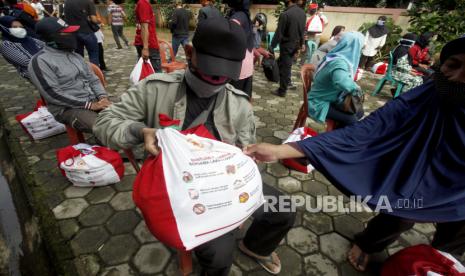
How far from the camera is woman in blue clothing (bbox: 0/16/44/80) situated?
337cm

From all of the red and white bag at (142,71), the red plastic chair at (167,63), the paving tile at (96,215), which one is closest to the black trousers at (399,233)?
the paving tile at (96,215)

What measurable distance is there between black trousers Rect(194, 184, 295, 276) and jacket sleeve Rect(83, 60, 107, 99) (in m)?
2.54

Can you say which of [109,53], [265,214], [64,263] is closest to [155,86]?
[265,214]

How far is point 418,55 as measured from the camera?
633 centimetres

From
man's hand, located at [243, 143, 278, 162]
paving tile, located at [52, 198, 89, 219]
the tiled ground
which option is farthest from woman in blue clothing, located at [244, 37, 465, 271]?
paving tile, located at [52, 198, 89, 219]

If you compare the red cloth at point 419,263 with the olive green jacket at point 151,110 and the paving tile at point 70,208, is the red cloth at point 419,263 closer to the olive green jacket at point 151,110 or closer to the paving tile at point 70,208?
the olive green jacket at point 151,110

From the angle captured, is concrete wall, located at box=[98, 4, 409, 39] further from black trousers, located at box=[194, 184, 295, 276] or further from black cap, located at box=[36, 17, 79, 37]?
black cap, located at box=[36, 17, 79, 37]

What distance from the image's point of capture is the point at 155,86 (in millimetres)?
1619

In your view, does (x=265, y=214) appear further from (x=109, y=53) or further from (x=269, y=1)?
(x=269, y=1)

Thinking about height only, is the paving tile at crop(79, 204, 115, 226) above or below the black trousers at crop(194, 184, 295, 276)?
below

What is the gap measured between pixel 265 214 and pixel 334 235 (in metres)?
1.08

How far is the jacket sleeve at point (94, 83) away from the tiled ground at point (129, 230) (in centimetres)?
100

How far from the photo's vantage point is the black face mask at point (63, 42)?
271cm

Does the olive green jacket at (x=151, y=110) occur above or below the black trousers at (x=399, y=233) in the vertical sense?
above
